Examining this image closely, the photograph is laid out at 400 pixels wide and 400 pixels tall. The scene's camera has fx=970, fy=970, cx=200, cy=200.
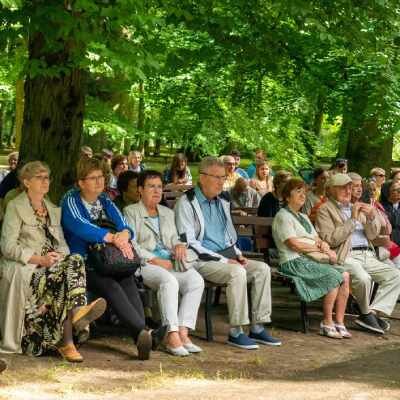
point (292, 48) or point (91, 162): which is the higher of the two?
point (292, 48)

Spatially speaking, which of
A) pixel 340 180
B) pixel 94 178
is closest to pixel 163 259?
pixel 94 178

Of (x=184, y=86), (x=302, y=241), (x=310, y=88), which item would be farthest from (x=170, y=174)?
(x=302, y=241)

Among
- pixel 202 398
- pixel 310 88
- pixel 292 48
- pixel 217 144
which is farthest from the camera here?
pixel 217 144

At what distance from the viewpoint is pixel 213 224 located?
30.1 ft

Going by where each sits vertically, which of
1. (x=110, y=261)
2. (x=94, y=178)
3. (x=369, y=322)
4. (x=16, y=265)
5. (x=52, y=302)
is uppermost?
(x=94, y=178)

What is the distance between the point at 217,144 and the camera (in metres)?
17.0

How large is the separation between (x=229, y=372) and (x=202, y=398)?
3.88 ft

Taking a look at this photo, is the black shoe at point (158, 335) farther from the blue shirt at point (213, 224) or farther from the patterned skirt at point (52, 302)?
the blue shirt at point (213, 224)

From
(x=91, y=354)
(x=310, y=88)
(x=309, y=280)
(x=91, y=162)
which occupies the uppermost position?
(x=310, y=88)

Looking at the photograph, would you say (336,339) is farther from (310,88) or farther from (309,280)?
(310,88)

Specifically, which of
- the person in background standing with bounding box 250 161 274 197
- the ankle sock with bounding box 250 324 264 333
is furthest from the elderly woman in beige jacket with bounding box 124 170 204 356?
the person in background standing with bounding box 250 161 274 197

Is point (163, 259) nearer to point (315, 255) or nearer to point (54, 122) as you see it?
point (315, 255)

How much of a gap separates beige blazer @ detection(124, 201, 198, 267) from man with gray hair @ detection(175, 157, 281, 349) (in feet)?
0.35

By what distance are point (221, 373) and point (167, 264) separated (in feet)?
4.80
